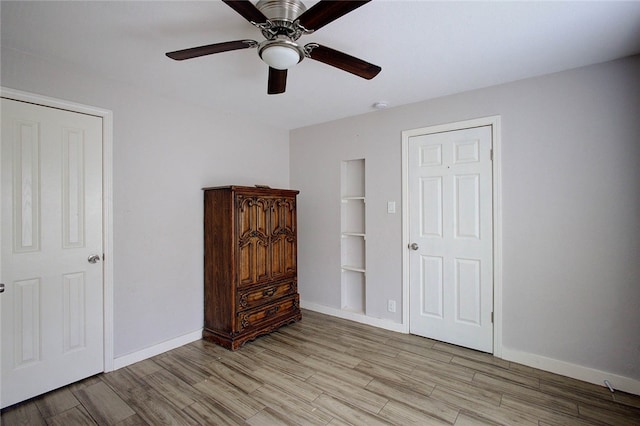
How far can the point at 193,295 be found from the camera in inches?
123

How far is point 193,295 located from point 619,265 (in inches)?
147

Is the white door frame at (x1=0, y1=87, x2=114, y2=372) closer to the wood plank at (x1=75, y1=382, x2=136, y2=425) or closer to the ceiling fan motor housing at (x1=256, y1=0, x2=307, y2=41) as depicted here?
the wood plank at (x1=75, y1=382, x2=136, y2=425)

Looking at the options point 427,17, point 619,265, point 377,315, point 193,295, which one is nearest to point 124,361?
point 193,295

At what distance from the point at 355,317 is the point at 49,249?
3.02 meters

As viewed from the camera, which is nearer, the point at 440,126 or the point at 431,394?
the point at 431,394

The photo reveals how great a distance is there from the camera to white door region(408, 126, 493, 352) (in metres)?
2.80

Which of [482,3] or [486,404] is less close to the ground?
[482,3]

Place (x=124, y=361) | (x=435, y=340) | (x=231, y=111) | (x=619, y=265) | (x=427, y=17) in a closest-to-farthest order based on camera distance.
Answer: (x=427, y=17) → (x=619, y=265) → (x=124, y=361) → (x=435, y=340) → (x=231, y=111)

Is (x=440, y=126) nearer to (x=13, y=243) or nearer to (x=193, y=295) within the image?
(x=193, y=295)

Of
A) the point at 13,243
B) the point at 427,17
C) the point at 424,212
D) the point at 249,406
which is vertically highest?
the point at 427,17

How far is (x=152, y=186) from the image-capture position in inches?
110

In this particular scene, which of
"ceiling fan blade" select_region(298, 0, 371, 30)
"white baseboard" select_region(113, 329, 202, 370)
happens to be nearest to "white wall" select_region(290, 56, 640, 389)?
"ceiling fan blade" select_region(298, 0, 371, 30)

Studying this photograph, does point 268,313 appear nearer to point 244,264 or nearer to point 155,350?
point 244,264

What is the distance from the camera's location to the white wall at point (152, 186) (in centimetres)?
239
